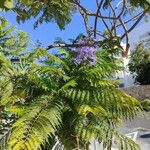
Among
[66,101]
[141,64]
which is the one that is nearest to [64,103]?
[66,101]

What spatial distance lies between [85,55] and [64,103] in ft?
1.50

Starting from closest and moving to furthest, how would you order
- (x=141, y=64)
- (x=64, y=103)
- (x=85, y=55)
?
(x=64, y=103), (x=85, y=55), (x=141, y=64)

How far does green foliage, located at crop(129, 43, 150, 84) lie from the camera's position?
27.6 m

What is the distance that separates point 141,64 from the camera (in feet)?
95.3

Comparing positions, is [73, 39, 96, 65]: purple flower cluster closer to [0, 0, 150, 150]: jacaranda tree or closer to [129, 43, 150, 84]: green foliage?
[0, 0, 150, 150]: jacaranda tree

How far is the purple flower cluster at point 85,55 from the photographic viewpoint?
162 inches

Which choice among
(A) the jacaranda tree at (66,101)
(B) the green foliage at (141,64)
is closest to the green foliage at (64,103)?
(A) the jacaranda tree at (66,101)

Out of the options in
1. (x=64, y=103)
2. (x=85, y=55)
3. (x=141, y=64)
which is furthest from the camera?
(x=141, y=64)

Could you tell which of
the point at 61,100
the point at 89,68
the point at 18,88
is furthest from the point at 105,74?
the point at 18,88

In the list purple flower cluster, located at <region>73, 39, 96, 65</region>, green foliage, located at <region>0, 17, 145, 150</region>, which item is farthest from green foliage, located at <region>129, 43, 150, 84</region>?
green foliage, located at <region>0, 17, 145, 150</region>

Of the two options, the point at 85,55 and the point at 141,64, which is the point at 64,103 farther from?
the point at 141,64

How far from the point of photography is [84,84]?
13.1 ft

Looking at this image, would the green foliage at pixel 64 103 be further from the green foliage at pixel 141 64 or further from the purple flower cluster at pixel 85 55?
the green foliage at pixel 141 64

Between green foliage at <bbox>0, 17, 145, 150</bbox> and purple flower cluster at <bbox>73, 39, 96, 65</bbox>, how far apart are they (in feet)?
0.13
